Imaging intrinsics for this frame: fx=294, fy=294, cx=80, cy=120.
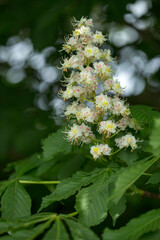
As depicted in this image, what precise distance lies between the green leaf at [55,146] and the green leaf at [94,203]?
0.39 metres

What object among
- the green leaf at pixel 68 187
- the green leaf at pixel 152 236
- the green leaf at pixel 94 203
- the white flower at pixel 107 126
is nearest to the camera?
the green leaf at pixel 152 236

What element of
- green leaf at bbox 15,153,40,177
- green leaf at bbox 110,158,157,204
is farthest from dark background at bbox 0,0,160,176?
green leaf at bbox 110,158,157,204

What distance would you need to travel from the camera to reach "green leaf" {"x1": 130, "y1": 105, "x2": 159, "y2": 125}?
1.75 metres

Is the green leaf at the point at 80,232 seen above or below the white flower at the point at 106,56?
below

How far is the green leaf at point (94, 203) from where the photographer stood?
1.52m

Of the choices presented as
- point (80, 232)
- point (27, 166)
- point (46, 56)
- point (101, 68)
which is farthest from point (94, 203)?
point (46, 56)

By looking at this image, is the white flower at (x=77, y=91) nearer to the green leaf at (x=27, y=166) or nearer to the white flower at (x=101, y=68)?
the white flower at (x=101, y=68)

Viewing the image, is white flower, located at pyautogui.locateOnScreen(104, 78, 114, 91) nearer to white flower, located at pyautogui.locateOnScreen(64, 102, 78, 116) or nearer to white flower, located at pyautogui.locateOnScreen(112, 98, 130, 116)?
white flower, located at pyautogui.locateOnScreen(112, 98, 130, 116)

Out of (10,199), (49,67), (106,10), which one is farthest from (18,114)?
(10,199)

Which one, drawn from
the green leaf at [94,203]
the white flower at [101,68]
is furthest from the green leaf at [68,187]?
the white flower at [101,68]

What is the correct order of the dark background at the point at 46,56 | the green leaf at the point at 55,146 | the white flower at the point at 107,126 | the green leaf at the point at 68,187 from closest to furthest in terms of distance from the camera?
the green leaf at the point at 68,187 → the white flower at the point at 107,126 → the green leaf at the point at 55,146 → the dark background at the point at 46,56

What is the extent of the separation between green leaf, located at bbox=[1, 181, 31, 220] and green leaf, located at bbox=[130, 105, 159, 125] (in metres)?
0.90

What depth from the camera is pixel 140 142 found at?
1.95 meters

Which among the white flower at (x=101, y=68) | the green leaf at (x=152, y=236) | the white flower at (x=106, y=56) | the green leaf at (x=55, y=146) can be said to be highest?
the white flower at (x=106, y=56)
